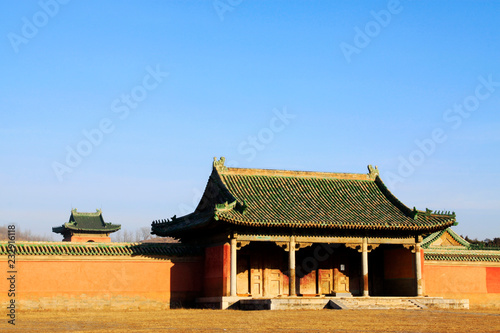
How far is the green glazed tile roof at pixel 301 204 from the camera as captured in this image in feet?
97.8

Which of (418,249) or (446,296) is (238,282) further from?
(446,296)

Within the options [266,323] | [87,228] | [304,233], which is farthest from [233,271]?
[87,228]

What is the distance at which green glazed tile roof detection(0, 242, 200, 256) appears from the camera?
2844 cm

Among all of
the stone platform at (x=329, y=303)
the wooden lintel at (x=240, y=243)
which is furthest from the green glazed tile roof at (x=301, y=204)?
the stone platform at (x=329, y=303)

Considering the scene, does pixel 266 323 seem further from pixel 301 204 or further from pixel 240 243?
pixel 301 204

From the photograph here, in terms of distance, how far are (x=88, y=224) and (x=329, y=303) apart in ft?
172

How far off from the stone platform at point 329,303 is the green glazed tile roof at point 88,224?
4740 cm

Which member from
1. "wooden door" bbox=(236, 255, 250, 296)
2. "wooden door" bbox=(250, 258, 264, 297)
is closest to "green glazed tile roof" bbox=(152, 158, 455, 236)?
"wooden door" bbox=(236, 255, 250, 296)

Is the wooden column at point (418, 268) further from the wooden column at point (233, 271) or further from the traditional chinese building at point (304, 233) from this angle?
the wooden column at point (233, 271)

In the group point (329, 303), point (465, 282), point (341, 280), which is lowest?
point (329, 303)

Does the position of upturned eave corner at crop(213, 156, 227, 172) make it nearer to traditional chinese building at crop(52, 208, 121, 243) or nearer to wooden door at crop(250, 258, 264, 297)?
wooden door at crop(250, 258, 264, 297)

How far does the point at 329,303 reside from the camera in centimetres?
2909

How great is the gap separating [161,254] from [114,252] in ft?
7.11

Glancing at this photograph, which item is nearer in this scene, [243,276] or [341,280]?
[243,276]
